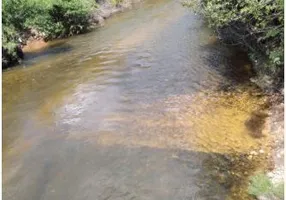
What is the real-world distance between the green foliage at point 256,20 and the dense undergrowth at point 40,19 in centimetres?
1021

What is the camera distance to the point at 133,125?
1095 centimetres

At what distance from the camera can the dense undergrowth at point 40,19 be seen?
19.8m

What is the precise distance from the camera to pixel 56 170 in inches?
367

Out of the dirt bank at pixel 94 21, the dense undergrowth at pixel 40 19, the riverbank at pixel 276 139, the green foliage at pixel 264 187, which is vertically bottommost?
the riverbank at pixel 276 139

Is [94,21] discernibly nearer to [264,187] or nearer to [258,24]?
[258,24]


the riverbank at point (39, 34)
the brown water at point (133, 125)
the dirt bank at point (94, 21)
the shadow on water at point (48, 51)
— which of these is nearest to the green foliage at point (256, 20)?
the brown water at point (133, 125)

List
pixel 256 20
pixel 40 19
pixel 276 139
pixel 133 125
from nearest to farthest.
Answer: pixel 276 139 < pixel 133 125 < pixel 256 20 < pixel 40 19

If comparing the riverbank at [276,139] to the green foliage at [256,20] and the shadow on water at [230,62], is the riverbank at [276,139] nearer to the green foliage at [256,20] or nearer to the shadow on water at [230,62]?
the green foliage at [256,20]

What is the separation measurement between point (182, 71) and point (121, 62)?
3.27 metres

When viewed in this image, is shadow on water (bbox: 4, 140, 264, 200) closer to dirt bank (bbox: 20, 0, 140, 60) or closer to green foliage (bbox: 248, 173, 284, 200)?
green foliage (bbox: 248, 173, 284, 200)

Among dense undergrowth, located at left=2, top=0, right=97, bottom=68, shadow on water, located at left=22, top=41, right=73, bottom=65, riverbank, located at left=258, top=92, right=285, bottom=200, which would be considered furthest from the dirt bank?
riverbank, located at left=258, top=92, right=285, bottom=200

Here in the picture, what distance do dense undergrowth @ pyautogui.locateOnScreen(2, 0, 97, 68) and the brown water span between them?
5.69 ft

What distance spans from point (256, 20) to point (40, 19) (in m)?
15.4

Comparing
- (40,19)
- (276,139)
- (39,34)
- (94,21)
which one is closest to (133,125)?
(276,139)
